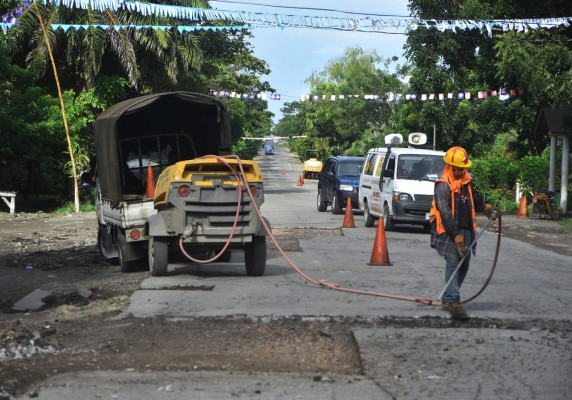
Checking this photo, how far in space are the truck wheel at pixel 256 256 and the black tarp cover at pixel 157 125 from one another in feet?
9.18

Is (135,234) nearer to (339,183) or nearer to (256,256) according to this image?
(256,256)

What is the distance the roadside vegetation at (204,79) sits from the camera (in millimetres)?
31359

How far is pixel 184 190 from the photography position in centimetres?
1267

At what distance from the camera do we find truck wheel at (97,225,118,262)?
627 inches

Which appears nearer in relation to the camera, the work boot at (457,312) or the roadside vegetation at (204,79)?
the work boot at (457,312)

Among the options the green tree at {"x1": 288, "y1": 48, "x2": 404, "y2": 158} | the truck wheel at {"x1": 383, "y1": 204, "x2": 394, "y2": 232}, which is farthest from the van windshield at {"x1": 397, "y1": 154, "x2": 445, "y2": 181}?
the green tree at {"x1": 288, "y1": 48, "x2": 404, "y2": 158}

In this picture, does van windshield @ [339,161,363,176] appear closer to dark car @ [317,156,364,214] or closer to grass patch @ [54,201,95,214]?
dark car @ [317,156,364,214]

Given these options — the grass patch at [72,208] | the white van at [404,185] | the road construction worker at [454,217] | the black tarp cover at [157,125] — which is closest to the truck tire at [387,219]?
the white van at [404,185]

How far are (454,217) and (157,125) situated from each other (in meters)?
8.19

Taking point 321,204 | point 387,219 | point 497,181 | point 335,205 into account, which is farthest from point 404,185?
point 497,181

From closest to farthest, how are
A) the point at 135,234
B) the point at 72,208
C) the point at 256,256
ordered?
the point at 256,256 → the point at 135,234 → the point at 72,208

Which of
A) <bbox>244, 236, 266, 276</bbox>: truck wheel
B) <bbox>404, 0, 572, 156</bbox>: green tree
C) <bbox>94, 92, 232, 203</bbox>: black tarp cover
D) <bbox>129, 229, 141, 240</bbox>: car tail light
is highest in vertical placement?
<bbox>404, 0, 572, 156</bbox>: green tree

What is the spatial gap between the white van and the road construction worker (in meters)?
11.8

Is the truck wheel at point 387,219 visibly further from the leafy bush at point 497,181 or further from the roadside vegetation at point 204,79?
the leafy bush at point 497,181
